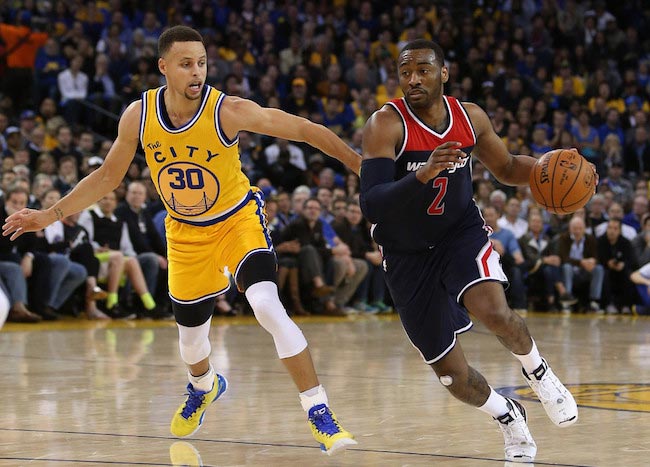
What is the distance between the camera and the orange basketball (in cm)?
575

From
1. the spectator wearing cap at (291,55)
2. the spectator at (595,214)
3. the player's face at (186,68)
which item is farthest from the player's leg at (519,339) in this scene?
the spectator wearing cap at (291,55)

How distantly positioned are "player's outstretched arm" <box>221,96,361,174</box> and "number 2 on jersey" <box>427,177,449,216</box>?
454 mm

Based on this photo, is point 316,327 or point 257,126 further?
point 316,327

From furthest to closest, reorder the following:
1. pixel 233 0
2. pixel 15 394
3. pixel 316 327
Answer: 1. pixel 233 0
2. pixel 316 327
3. pixel 15 394

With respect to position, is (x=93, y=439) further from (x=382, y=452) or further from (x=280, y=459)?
(x=382, y=452)

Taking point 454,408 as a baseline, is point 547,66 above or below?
above

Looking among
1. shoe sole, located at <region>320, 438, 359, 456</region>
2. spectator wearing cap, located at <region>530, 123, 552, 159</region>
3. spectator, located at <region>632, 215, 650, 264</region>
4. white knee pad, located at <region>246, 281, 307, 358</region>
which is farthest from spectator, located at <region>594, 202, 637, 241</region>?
shoe sole, located at <region>320, 438, 359, 456</region>

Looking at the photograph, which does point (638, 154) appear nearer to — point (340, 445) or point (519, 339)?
point (519, 339)

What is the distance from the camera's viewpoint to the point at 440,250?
5.51 meters

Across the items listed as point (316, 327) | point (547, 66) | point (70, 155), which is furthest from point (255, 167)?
point (547, 66)

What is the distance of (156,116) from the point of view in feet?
19.1

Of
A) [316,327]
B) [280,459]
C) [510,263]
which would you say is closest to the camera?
[280,459]

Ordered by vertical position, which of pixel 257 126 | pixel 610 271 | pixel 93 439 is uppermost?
pixel 257 126

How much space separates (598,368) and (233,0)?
42.5 feet
